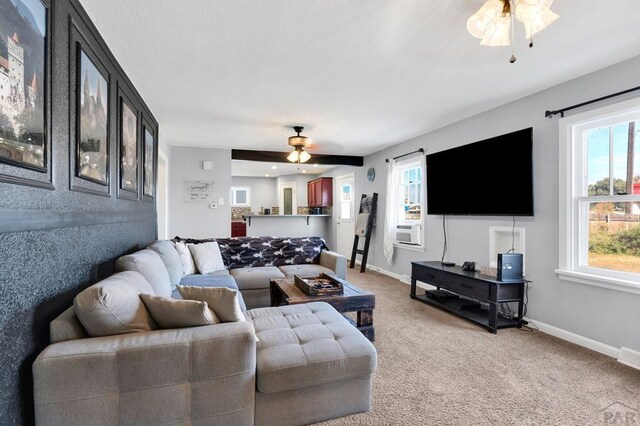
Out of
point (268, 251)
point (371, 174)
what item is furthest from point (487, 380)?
point (371, 174)

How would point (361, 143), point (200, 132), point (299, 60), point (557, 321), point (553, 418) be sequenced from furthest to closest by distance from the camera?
point (361, 143), point (200, 132), point (557, 321), point (299, 60), point (553, 418)

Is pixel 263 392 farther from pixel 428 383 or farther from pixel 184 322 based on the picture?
pixel 428 383

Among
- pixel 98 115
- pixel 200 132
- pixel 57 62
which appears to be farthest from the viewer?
pixel 200 132

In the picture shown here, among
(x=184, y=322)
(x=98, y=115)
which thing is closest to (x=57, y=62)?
(x=98, y=115)

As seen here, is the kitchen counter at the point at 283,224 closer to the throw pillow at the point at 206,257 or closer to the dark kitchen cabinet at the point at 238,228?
the dark kitchen cabinet at the point at 238,228

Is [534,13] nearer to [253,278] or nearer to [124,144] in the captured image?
[124,144]

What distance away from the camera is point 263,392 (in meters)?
1.48

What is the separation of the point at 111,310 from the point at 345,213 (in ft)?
20.4

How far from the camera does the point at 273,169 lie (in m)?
8.16

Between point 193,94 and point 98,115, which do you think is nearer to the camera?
point 98,115

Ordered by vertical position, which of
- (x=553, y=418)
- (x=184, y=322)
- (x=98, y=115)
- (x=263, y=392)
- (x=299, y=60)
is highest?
(x=299, y=60)

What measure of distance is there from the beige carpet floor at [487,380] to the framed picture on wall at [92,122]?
6.53ft

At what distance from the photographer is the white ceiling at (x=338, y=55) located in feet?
5.86

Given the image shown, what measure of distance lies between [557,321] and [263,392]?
2.80 meters
